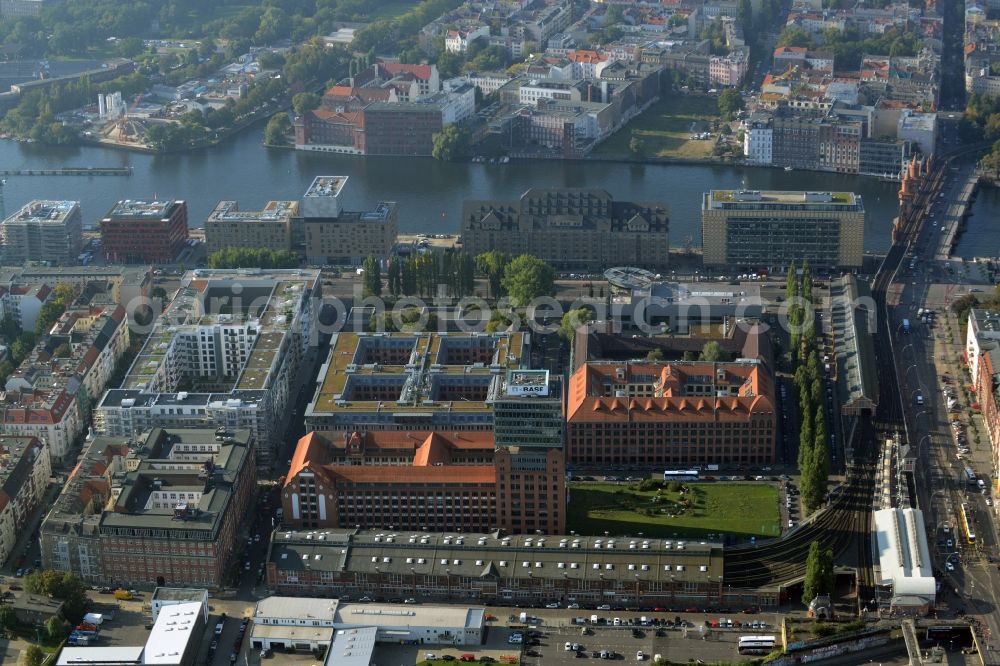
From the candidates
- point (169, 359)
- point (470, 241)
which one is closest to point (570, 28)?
point (470, 241)

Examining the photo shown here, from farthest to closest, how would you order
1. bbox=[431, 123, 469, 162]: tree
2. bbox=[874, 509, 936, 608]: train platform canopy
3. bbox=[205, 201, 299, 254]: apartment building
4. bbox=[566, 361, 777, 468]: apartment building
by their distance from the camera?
1. bbox=[431, 123, 469, 162]: tree
2. bbox=[205, 201, 299, 254]: apartment building
3. bbox=[566, 361, 777, 468]: apartment building
4. bbox=[874, 509, 936, 608]: train platform canopy

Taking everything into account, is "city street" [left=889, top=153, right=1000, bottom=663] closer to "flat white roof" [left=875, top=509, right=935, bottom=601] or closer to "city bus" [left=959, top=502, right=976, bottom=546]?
"city bus" [left=959, top=502, right=976, bottom=546]

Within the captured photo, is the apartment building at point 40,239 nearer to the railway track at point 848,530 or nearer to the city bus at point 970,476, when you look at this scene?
the railway track at point 848,530

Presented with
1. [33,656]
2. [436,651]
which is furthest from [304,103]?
[436,651]

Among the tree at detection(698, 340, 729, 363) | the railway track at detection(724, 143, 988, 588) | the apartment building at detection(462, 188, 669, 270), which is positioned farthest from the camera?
the apartment building at detection(462, 188, 669, 270)

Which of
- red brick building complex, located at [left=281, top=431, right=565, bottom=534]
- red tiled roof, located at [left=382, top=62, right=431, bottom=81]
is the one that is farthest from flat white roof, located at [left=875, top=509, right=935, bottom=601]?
red tiled roof, located at [left=382, top=62, right=431, bottom=81]

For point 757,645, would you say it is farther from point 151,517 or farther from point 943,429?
point 151,517

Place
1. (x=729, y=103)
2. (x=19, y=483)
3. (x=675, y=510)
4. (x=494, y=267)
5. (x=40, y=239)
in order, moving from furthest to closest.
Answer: (x=729, y=103)
(x=40, y=239)
(x=494, y=267)
(x=675, y=510)
(x=19, y=483)
